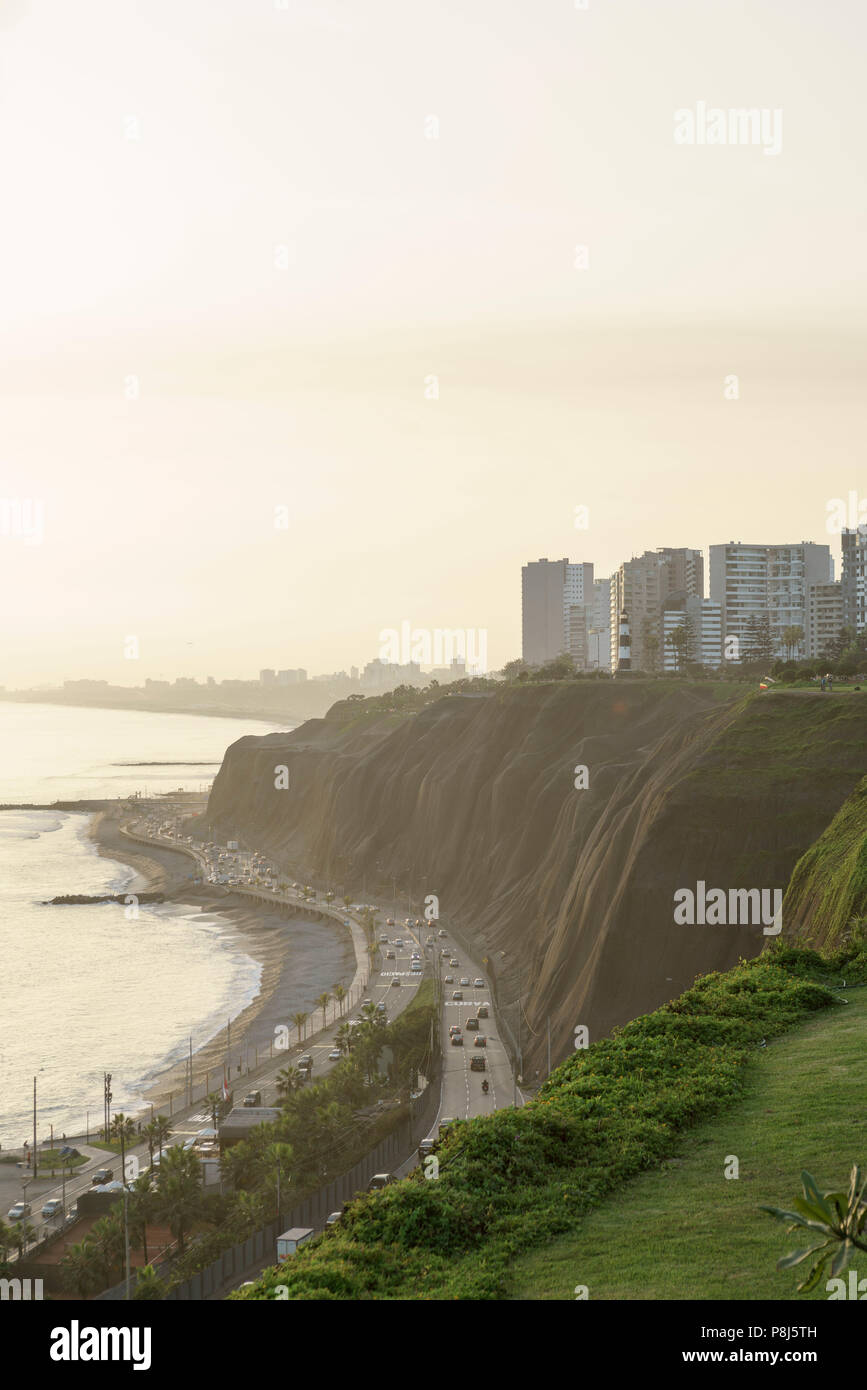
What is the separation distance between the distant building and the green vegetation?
576 ft

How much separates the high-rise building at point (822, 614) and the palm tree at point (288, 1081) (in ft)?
500

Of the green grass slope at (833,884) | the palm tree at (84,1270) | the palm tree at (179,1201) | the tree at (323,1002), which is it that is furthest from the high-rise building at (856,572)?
the palm tree at (84,1270)

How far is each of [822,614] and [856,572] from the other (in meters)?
10.6

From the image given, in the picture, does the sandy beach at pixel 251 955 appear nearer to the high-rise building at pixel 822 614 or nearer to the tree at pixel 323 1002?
the tree at pixel 323 1002

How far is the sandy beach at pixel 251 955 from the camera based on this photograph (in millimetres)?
62469

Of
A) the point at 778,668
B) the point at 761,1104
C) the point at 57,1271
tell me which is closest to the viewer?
the point at 761,1104

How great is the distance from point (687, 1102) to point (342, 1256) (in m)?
7.39

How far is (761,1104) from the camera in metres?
20.2

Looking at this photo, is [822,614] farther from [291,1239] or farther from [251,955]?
[291,1239]

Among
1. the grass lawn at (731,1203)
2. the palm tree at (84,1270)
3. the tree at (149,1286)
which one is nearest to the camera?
the grass lawn at (731,1203)

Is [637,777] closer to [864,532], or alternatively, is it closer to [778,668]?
→ [778,668]

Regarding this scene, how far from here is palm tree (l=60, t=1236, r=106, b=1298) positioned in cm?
3566

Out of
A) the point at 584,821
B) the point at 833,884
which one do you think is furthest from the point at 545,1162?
the point at 584,821
